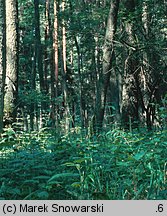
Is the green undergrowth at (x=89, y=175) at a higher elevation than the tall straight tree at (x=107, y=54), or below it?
below

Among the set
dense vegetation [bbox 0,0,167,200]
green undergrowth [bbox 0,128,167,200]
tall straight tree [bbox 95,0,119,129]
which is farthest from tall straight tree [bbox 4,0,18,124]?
green undergrowth [bbox 0,128,167,200]

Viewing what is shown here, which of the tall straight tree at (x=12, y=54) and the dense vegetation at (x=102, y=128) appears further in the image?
the tall straight tree at (x=12, y=54)

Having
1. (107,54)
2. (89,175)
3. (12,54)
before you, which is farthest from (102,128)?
(89,175)

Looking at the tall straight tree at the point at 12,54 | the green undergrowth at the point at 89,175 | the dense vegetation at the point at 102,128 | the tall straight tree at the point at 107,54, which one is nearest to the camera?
the green undergrowth at the point at 89,175

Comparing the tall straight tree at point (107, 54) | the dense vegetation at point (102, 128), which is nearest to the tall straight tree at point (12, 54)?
the dense vegetation at point (102, 128)

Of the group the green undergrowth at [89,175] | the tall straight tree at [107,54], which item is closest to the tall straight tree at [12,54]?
the tall straight tree at [107,54]

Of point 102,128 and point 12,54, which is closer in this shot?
point 102,128

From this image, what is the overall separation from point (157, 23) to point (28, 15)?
20.8 metres

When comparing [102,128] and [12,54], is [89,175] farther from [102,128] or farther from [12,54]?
[12,54]

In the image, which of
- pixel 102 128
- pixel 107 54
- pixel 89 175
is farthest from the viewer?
pixel 107 54

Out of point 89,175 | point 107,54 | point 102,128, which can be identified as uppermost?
point 107,54

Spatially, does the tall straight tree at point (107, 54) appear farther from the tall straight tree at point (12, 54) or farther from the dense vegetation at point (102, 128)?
the tall straight tree at point (12, 54)

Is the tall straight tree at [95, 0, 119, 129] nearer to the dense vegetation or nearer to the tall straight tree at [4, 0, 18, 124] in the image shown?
the dense vegetation

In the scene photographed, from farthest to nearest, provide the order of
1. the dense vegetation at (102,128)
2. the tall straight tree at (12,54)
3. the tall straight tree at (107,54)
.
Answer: the tall straight tree at (107,54) → the tall straight tree at (12,54) → the dense vegetation at (102,128)
